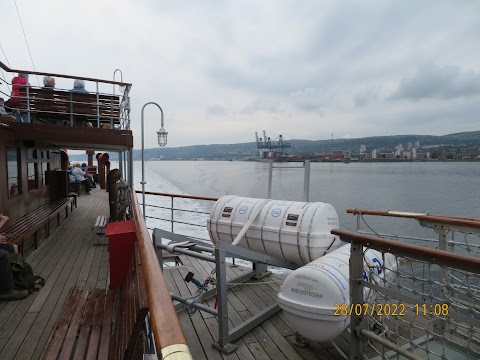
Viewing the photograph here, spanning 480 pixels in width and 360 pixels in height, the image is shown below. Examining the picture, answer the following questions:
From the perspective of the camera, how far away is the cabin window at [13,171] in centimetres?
609

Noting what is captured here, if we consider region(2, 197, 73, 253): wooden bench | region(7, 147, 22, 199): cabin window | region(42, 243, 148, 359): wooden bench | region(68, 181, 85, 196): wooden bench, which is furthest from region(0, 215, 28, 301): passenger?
region(68, 181, 85, 196): wooden bench

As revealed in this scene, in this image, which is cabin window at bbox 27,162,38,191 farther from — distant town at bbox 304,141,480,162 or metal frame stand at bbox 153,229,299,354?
distant town at bbox 304,141,480,162

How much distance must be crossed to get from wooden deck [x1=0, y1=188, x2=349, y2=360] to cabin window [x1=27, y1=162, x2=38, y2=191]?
2.12 metres

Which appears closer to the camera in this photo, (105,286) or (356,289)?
(356,289)

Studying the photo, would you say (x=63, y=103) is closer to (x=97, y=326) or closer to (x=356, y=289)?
(x=97, y=326)

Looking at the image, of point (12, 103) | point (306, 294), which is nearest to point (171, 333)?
point (306, 294)

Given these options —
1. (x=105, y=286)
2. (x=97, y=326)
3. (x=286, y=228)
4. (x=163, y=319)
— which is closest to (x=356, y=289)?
(x=286, y=228)

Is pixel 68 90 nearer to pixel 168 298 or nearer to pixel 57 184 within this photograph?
pixel 57 184

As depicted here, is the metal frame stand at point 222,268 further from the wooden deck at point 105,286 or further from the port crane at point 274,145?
the port crane at point 274,145

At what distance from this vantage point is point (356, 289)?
8.04ft

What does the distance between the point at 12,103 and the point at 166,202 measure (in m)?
12.3

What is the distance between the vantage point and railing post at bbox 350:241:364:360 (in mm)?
2414

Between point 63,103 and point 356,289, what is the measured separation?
6.87 m

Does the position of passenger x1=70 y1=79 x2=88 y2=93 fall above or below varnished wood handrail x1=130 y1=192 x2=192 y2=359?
above
